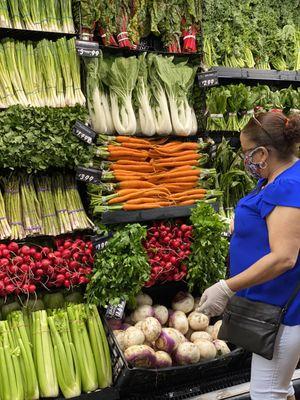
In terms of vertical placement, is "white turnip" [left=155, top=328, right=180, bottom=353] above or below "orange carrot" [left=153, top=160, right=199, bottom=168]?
below

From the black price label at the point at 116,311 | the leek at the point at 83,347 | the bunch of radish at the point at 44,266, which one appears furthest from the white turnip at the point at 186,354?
the bunch of radish at the point at 44,266

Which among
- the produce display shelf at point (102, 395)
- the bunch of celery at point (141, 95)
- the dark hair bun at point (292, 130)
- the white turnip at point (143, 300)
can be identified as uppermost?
the bunch of celery at point (141, 95)

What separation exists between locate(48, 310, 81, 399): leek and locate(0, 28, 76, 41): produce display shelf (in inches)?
82.7

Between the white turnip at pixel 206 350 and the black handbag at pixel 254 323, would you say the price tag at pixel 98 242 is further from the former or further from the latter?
the black handbag at pixel 254 323

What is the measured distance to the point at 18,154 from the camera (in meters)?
3.30

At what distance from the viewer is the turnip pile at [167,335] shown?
10.5 ft

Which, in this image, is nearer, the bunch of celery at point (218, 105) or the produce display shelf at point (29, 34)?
the produce display shelf at point (29, 34)

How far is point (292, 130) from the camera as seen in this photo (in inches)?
90.8

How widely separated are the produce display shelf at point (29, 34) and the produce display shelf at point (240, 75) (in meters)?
1.22

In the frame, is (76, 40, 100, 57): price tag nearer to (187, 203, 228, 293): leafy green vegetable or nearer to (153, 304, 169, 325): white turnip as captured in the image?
(187, 203, 228, 293): leafy green vegetable

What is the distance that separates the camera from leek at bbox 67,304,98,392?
10.8ft

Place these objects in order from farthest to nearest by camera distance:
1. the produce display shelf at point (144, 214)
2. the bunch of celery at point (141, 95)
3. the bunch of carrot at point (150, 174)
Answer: the bunch of celery at point (141, 95), the bunch of carrot at point (150, 174), the produce display shelf at point (144, 214)

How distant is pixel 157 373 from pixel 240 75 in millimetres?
2996

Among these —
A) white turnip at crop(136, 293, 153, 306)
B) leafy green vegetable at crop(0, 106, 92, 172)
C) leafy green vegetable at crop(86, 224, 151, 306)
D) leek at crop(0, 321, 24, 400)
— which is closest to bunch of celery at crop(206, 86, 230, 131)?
leafy green vegetable at crop(0, 106, 92, 172)
